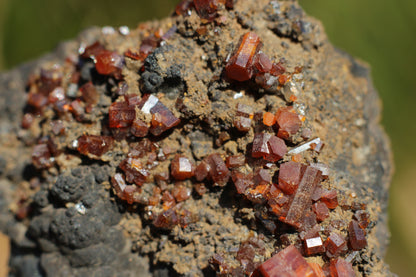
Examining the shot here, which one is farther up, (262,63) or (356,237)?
(262,63)

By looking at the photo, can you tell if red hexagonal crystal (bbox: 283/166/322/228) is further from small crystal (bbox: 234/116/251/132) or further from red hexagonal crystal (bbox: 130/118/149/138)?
red hexagonal crystal (bbox: 130/118/149/138)

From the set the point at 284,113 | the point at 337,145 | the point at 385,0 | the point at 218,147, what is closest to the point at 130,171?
the point at 218,147

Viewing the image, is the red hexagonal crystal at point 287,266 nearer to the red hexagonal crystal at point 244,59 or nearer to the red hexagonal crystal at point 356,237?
the red hexagonal crystal at point 356,237

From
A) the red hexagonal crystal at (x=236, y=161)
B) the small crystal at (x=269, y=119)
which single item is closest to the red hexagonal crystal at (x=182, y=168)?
the red hexagonal crystal at (x=236, y=161)

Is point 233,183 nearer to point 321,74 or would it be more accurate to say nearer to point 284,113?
point 284,113

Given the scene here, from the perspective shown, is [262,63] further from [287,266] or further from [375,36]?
[375,36]

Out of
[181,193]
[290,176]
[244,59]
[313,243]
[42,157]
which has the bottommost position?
[42,157]

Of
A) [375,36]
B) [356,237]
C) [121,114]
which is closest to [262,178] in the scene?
[356,237]
